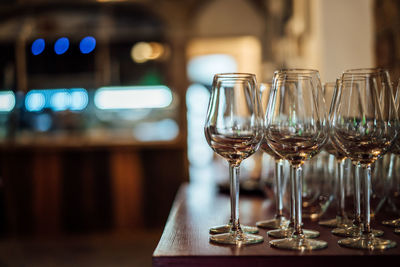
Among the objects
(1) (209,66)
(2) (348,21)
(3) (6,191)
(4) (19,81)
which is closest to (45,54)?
(4) (19,81)

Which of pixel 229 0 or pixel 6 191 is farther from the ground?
pixel 229 0

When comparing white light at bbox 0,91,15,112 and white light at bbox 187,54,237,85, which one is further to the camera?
white light at bbox 187,54,237,85

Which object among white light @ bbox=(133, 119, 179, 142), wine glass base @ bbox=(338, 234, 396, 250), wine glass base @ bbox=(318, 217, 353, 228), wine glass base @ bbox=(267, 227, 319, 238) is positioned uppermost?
white light @ bbox=(133, 119, 179, 142)

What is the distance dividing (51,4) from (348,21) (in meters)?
3.22

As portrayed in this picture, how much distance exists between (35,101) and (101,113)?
2.21 feet

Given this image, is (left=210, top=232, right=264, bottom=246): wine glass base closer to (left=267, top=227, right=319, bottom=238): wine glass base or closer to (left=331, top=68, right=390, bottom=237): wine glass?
(left=267, top=227, right=319, bottom=238): wine glass base

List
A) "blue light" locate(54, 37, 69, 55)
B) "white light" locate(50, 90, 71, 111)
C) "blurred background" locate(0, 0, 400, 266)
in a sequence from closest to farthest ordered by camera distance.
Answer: "blurred background" locate(0, 0, 400, 266) < "white light" locate(50, 90, 71, 111) < "blue light" locate(54, 37, 69, 55)

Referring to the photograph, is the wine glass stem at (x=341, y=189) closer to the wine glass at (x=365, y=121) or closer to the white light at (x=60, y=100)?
the wine glass at (x=365, y=121)

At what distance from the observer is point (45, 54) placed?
204 inches

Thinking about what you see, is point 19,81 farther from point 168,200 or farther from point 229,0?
point 229,0

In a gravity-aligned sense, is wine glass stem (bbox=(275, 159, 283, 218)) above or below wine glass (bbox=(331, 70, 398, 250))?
below

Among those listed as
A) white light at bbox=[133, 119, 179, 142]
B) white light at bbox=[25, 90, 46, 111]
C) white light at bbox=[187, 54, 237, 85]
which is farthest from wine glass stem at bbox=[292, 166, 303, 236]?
white light at bbox=[187, 54, 237, 85]

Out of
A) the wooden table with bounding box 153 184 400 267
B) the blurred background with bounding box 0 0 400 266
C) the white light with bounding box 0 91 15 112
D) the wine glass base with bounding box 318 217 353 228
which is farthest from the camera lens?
the white light with bounding box 0 91 15 112

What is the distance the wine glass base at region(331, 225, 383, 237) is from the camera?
817 millimetres
